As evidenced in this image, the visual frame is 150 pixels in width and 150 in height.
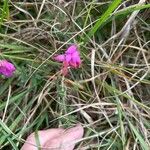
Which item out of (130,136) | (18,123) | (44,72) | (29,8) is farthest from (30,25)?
(130,136)

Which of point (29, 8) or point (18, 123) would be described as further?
point (29, 8)

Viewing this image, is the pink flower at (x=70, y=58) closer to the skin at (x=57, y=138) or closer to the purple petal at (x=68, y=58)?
the purple petal at (x=68, y=58)

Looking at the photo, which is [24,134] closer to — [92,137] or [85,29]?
[92,137]

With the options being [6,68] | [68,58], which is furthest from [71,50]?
[6,68]

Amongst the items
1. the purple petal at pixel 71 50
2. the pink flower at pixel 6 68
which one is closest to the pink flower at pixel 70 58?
the purple petal at pixel 71 50

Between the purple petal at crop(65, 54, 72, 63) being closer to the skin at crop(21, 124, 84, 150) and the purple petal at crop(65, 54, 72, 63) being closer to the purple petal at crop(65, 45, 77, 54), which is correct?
the purple petal at crop(65, 45, 77, 54)

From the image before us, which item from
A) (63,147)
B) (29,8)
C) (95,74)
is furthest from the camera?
(29,8)
